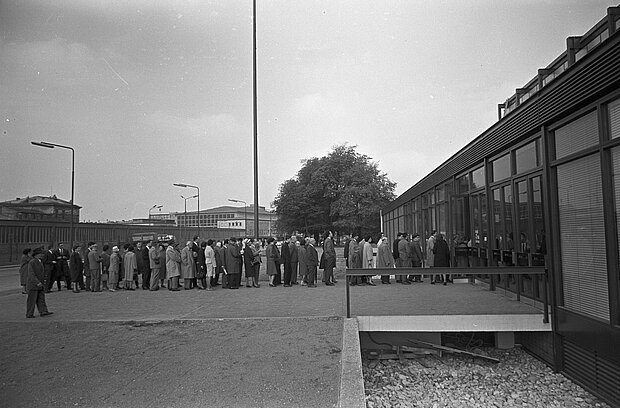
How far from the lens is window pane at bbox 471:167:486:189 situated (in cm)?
1268

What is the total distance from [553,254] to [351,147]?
41.6 meters

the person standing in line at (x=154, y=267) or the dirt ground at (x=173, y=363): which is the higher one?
the person standing in line at (x=154, y=267)

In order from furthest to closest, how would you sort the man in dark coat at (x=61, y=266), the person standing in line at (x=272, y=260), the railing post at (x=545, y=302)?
the person standing in line at (x=272, y=260) < the man in dark coat at (x=61, y=266) < the railing post at (x=545, y=302)

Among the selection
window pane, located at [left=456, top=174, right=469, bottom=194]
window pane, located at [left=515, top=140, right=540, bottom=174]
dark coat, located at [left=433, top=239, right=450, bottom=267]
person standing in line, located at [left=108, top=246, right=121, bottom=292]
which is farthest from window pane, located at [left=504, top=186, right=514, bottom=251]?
person standing in line, located at [left=108, top=246, right=121, bottom=292]

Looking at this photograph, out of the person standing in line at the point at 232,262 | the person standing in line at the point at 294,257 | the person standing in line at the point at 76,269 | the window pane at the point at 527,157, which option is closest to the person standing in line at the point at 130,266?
the person standing in line at the point at 76,269

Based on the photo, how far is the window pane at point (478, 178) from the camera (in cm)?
1268

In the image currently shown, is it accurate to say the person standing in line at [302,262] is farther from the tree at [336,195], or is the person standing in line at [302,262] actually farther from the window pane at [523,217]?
the tree at [336,195]

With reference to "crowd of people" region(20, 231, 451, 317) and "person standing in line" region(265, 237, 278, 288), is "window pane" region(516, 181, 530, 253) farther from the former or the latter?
"person standing in line" region(265, 237, 278, 288)

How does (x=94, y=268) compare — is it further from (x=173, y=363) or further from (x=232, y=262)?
(x=173, y=363)

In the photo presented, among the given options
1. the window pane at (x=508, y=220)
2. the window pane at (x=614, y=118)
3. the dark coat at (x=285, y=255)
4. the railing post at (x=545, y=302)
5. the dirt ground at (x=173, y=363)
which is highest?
the window pane at (x=614, y=118)

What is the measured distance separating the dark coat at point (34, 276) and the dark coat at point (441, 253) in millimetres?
10305

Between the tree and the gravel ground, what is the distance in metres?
33.9

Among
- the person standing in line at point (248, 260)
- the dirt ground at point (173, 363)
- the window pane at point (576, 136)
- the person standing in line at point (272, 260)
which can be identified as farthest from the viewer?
the person standing in line at point (272, 260)

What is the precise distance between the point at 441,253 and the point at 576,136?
7.51 metres
